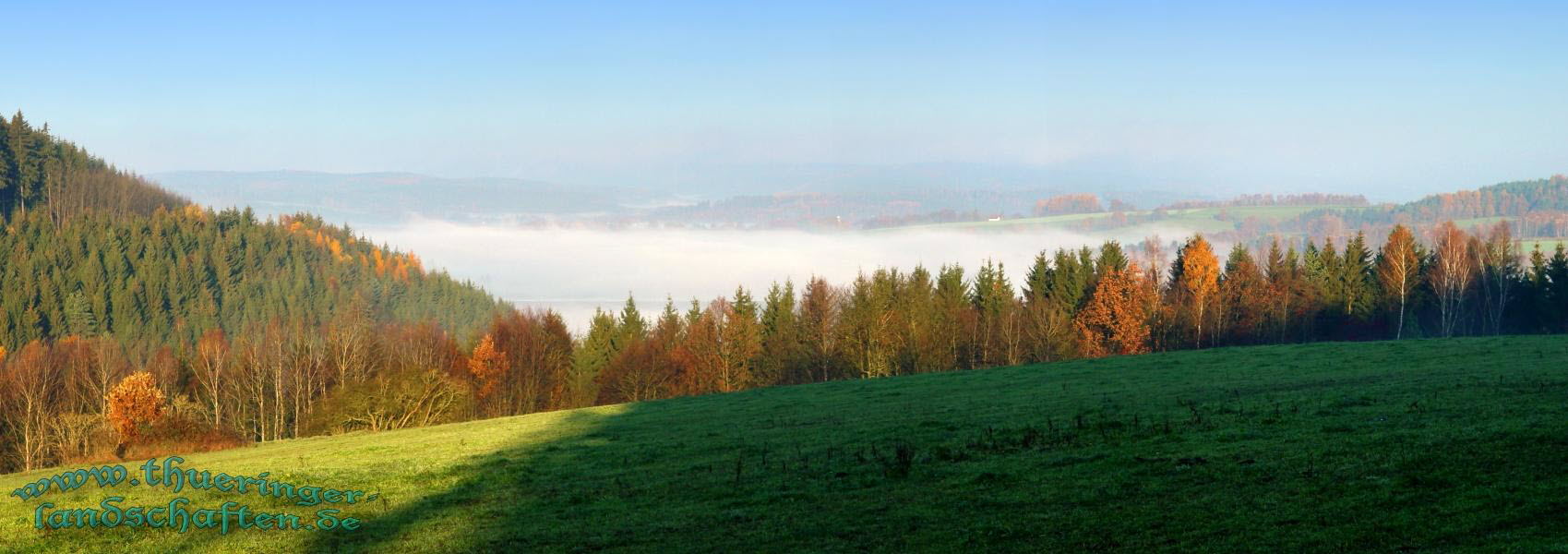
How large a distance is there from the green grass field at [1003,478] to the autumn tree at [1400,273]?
59.9m

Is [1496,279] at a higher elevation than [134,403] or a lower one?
higher

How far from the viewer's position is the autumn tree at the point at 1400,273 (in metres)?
94.2

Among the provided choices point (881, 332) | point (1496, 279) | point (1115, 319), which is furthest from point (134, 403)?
point (1496, 279)

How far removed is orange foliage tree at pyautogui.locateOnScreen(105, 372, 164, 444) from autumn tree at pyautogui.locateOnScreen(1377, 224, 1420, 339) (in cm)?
9429

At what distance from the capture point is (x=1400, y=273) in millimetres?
94688

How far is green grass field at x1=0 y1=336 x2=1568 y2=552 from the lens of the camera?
17484 mm

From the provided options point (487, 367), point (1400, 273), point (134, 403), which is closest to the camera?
point (134, 403)

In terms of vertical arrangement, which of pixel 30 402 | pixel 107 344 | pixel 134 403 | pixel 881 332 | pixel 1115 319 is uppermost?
pixel 1115 319

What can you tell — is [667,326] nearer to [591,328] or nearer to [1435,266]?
[591,328]

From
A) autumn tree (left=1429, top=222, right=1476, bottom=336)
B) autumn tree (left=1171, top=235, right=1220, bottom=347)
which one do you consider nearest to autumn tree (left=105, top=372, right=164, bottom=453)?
autumn tree (left=1171, top=235, right=1220, bottom=347)

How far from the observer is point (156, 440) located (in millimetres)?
47500

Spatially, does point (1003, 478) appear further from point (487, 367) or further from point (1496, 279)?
point (1496, 279)

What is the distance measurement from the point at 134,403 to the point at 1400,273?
10042 centimetres

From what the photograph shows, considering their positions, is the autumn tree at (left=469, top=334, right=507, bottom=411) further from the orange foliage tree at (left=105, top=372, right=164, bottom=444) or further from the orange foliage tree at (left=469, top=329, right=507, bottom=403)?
the orange foliage tree at (left=105, top=372, right=164, bottom=444)
